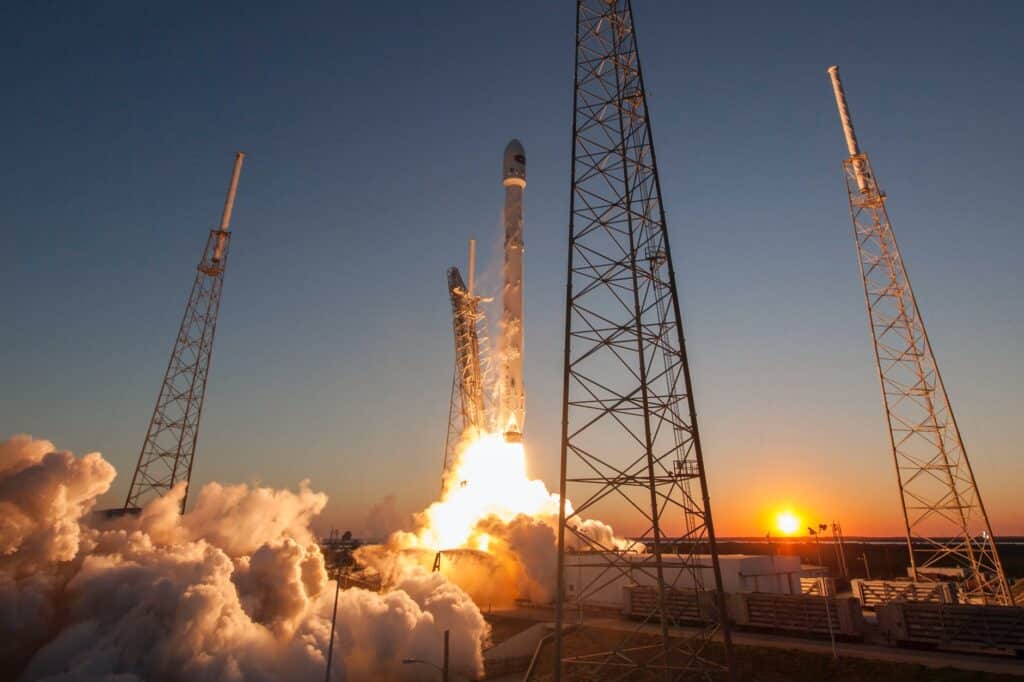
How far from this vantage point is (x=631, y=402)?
22.3m

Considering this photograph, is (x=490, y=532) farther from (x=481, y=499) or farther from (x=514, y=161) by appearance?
(x=514, y=161)

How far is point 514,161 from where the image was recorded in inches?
2312

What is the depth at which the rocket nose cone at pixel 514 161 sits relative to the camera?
58.2 metres

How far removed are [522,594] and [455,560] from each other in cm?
697

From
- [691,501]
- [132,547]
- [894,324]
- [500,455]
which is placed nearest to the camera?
[691,501]

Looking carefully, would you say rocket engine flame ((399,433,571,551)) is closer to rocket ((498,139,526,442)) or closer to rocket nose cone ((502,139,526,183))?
rocket ((498,139,526,442))

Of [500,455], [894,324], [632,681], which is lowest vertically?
[632,681]

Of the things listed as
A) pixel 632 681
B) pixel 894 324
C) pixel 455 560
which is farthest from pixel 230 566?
pixel 894 324

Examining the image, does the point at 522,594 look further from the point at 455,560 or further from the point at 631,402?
the point at 631,402

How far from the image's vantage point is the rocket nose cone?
5816 cm

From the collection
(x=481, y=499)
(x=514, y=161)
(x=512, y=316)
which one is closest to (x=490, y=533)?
(x=481, y=499)

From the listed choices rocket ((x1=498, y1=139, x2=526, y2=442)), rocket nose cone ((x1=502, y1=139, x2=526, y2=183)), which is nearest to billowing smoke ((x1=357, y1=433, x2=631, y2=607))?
rocket ((x1=498, y1=139, x2=526, y2=442))

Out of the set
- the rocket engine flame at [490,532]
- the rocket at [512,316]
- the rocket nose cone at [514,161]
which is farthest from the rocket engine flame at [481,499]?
the rocket nose cone at [514,161]

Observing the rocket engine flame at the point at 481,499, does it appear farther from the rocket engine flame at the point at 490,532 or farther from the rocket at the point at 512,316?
the rocket at the point at 512,316
